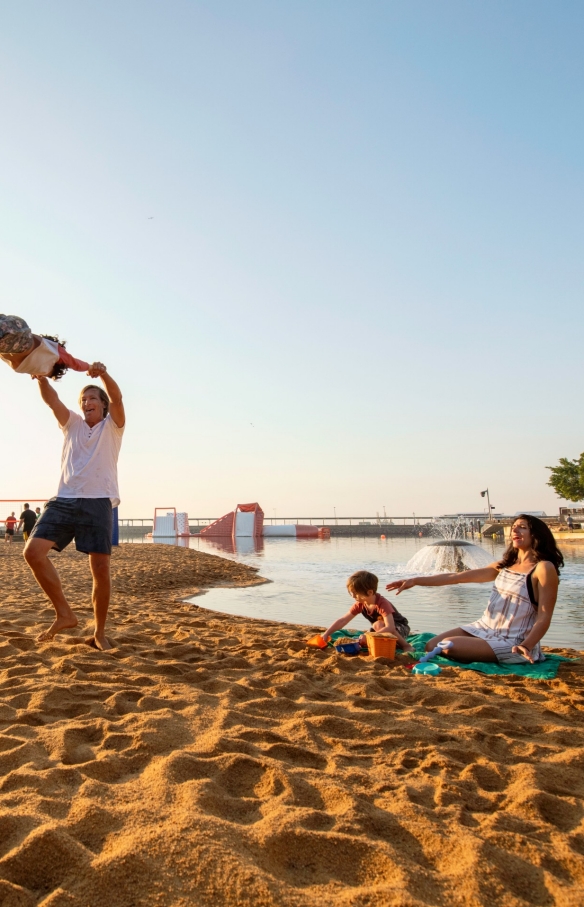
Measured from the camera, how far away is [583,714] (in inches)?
125

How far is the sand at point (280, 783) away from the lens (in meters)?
1.58

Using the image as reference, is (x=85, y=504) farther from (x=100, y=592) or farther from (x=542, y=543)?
(x=542, y=543)

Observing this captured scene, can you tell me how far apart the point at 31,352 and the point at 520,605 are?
3.83 meters

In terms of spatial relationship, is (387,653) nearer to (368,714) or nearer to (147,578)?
(368,714)

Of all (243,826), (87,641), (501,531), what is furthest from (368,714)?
(501,531)

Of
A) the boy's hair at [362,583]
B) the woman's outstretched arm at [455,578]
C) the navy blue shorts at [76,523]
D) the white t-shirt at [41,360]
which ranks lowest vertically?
the boy's hair at [362,583]

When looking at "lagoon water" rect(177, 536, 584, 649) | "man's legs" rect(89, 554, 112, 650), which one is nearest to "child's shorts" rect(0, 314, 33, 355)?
"man's legs" rect(89, 554, 112, 650)

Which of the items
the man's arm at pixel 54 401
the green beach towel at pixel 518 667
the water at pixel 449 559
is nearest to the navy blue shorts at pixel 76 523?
the man's arm at pixel 54 401

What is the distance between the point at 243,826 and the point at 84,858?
1.53 feet

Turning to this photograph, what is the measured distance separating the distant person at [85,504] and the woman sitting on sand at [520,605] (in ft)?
7.13

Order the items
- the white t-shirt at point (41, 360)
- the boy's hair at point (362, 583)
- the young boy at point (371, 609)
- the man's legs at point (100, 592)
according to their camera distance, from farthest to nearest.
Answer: the boy's hair at point (362, 583) < the young boy at point (371, 609) < the man's legs at point (100, 592) < the white t-shirt at point (41, 360)

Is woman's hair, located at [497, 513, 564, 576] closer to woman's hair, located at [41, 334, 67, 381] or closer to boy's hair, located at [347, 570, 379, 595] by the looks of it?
boy's hair, located at [347, 570, 379, 595]

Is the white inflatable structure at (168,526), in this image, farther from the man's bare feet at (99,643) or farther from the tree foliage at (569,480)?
the man's bare feet at (99,643)

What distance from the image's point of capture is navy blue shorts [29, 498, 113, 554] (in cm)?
423
